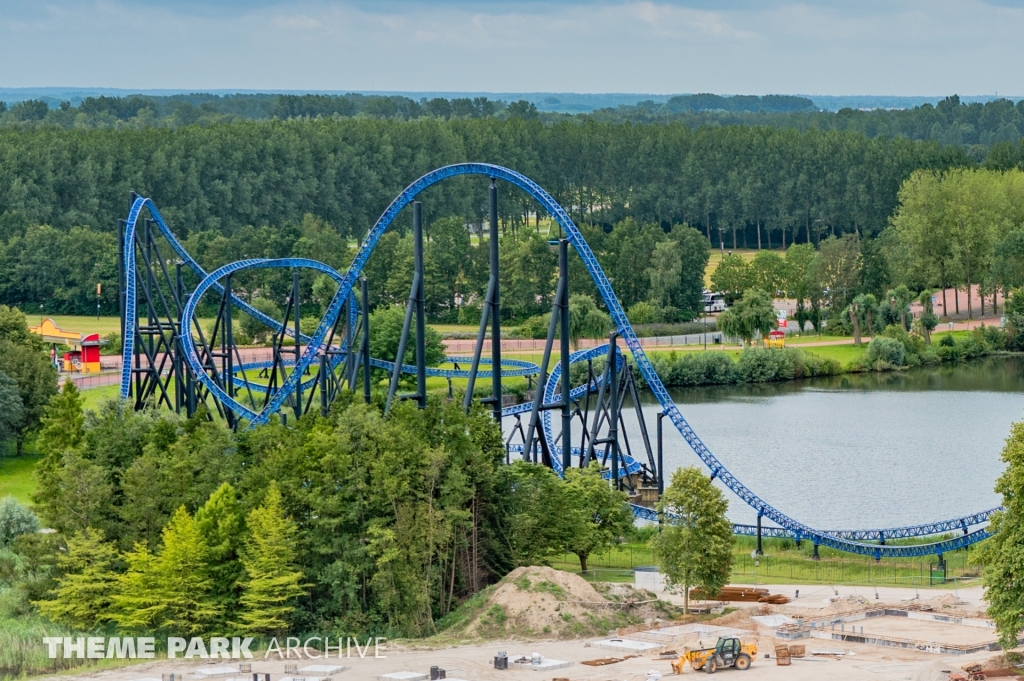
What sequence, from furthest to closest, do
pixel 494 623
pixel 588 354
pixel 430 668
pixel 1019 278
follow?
pixel 1019 278 → pixel 588 354 → pixel 494 623 → pixel 430 668

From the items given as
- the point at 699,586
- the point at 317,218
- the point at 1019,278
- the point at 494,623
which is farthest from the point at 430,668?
the point at 317,218


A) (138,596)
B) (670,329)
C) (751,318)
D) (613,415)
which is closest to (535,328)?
(670,329)

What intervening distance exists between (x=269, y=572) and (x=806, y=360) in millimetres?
55361

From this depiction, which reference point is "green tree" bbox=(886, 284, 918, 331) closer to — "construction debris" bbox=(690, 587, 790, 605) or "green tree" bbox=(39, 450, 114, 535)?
"construction debris" bbox=(690, 587, 790, 605)

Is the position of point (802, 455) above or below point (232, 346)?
below

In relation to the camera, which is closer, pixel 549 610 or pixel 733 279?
pixel 549 610

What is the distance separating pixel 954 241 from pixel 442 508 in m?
75.6

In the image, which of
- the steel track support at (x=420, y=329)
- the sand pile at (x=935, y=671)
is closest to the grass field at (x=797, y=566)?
the steel track support at (x=420, y=329)

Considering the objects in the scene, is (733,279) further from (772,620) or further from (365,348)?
(772,620)

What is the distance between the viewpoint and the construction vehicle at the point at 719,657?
38562 millimetres

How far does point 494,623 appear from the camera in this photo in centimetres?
4331

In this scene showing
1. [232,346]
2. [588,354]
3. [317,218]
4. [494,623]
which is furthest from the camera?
[317,218]

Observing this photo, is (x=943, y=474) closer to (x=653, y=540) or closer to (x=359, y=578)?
(x=653, y=540)

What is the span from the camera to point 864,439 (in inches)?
2945
